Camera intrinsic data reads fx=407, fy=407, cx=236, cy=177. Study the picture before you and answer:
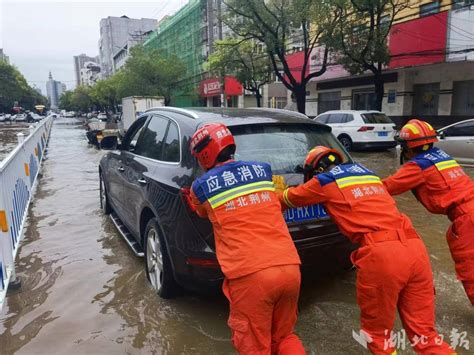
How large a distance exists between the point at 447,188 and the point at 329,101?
78.5 ft

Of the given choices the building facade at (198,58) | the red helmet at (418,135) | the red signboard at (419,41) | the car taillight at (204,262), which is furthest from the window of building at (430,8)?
the car taillight at (204,262)

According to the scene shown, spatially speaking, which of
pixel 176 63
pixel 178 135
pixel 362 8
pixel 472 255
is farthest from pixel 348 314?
pixel 176 63

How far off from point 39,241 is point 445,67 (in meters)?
18.6

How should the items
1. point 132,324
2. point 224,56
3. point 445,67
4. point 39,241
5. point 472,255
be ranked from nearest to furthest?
1. point 472,255
2. point 132,324
3. point 39,241
4. point 445,67
5. point 224,56

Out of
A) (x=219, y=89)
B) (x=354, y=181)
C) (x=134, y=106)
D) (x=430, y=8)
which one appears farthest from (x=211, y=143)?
(x=219, y=89)

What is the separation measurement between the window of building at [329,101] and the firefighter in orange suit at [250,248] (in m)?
23.8

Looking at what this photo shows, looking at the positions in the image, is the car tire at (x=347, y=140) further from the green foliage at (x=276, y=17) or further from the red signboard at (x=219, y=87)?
the red signboard at (x=219, y=87)

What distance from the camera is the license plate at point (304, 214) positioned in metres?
3.02

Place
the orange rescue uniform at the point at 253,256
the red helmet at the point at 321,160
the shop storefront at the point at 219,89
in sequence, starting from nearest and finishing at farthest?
the orange rescue uniform at the point at 253,256 < the red helmet at the point at 321,160 < the shop storefront at the point at 219,89

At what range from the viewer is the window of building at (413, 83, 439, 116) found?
759 inches

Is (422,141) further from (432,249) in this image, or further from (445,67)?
(445,67)

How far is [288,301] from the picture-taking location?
7.22 ft

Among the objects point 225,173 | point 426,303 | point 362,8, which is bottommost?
point 426,303

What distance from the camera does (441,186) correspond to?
3016 millimetres
